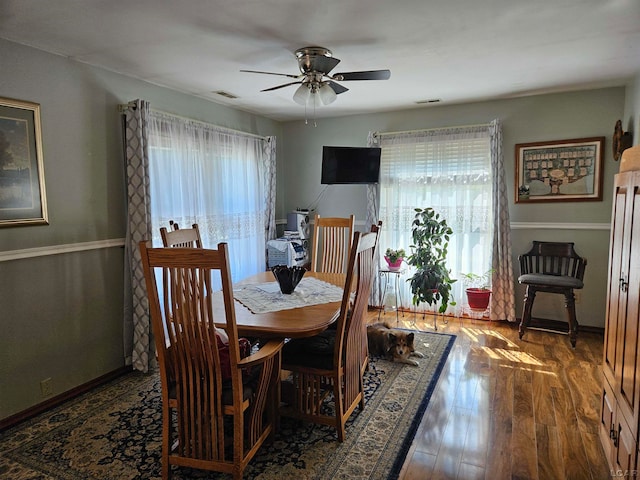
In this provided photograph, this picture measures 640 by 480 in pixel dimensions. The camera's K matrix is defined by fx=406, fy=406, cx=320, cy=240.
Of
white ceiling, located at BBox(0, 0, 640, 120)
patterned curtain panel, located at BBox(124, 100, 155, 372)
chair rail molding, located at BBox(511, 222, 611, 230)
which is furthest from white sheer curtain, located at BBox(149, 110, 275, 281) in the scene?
chair rail molding, located at BBox(511, 222, 611, 230)

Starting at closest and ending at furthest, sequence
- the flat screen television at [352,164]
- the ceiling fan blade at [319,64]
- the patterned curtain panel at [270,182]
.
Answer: the ceiling fan blade at [319,64], the flat screen television at [352,164], the patterned curtain panel at [270,182]

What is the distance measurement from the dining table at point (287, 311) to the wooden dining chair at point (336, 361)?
0.15m

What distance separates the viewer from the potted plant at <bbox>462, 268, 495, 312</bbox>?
4250 mm

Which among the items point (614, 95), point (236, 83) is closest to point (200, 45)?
point (236, 83)


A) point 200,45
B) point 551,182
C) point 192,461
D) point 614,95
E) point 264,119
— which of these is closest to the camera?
point 192,461

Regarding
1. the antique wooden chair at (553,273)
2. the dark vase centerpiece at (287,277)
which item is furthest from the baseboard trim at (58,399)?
the antique wooden chair at (553,273)

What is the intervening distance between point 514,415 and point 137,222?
294 centimetres

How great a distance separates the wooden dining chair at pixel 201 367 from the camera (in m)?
1.75

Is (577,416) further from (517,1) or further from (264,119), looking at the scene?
(264,119)

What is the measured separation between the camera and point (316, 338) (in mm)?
2432

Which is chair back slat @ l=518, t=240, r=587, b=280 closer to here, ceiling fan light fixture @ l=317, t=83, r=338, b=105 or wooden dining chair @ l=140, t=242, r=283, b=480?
ceiling fan light fixture @ l=317, t=83, r=338, b=105

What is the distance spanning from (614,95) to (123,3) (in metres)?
4.15

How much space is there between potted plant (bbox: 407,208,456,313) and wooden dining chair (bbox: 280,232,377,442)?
1.84 meters

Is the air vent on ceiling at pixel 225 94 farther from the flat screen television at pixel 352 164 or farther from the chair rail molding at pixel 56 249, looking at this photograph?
the chair rail molding at pixel 56 249
